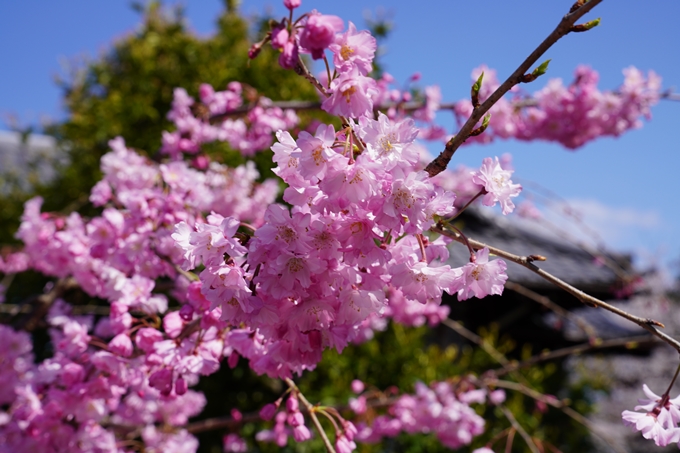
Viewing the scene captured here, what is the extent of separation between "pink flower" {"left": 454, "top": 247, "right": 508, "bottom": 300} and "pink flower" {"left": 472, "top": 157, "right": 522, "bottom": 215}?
0.13 metres

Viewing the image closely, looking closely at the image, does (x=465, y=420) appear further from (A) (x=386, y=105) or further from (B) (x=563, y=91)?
(B) (x=563, y=91)

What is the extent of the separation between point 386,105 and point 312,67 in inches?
168

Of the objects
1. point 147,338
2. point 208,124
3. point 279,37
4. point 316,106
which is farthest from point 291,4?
point 208,124

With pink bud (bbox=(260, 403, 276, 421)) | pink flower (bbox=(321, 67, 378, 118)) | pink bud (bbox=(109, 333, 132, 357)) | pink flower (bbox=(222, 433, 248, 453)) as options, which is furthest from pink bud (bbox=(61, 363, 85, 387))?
pink flower (bbox=(222, 433, 248, 453))

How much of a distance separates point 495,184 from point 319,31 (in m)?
0.51

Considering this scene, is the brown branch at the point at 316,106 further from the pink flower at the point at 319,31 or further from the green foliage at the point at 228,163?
the pink flower at the point at 319,31

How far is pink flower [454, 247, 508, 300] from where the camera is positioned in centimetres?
103

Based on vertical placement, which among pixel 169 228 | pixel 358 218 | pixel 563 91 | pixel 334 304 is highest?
pixel 563 91

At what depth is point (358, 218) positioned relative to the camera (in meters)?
0.93

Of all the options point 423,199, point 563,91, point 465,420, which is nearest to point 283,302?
point 423,199

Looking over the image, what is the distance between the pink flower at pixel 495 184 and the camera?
1078 millimetres

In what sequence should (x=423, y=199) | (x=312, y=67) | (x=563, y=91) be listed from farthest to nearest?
(x=312, y=67) < (x=563, y=91) < (x=423, y=199)

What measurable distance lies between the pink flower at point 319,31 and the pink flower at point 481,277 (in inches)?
20.7

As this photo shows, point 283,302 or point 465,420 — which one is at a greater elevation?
point 283,302
